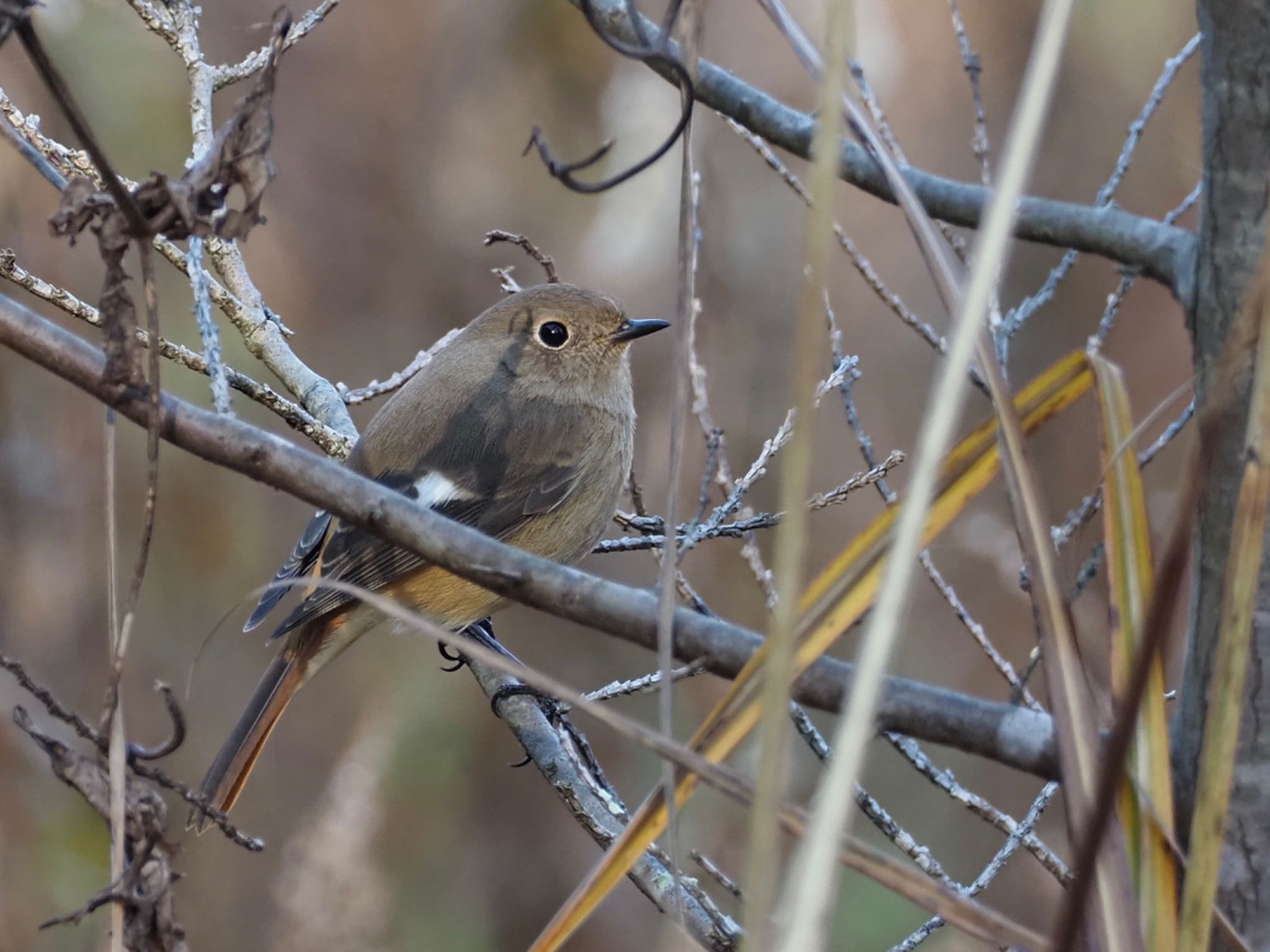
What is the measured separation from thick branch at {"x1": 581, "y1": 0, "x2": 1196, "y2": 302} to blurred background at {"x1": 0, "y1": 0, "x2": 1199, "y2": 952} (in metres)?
3.87

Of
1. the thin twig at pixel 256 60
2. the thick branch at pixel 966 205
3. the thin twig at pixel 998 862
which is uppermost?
the thin twig at pixel 256 60

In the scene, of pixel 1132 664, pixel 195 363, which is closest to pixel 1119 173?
pixel 1132 664

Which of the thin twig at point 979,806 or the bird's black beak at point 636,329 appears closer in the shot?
the thin twig at point 979,806

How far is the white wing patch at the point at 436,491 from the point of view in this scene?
3.64 m

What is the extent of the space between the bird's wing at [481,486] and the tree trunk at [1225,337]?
8.92 feet

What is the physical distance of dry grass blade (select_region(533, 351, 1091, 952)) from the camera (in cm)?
109

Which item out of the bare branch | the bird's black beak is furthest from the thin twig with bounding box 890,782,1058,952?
the bird's black beak

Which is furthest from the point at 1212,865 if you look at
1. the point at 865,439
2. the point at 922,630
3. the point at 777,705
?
the point at 922,630

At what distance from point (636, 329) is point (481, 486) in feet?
2.31

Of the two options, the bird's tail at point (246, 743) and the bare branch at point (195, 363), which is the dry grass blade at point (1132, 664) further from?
the bird's tail at point (246, 743)

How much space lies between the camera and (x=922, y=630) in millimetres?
6523

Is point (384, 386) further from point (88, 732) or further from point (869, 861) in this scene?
point (869, 861)

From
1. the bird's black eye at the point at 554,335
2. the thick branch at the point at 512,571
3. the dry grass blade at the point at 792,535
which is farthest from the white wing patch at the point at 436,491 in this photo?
the dry grass blade at the point at 792,535

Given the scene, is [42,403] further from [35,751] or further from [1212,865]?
[1212,865]
